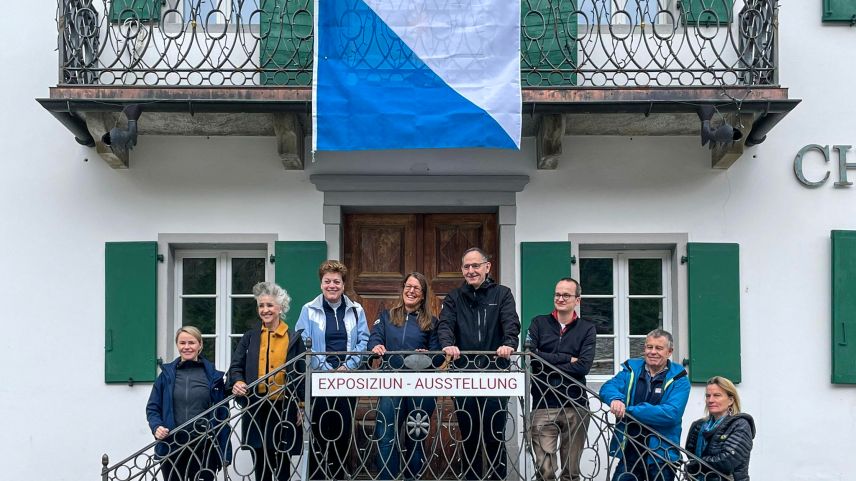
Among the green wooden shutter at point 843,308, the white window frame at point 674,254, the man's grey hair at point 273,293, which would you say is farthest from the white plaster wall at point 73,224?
the green wooden shutter at point 843,308

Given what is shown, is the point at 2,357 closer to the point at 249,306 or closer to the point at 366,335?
the point at 249,306

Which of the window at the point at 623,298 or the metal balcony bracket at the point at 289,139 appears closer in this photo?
the metal balcony bracket at the point at 289,139

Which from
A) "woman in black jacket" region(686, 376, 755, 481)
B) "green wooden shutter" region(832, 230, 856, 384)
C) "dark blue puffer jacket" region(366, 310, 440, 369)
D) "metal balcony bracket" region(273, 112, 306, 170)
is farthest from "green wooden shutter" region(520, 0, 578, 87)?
"woman in black jacket" region(686, 376, 755, 481)

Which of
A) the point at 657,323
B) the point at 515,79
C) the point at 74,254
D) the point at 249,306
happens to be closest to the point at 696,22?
the point at 515,79

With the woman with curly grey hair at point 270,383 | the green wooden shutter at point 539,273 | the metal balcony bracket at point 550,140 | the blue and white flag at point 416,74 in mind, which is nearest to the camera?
the woman with curly grey hair at point 270,383

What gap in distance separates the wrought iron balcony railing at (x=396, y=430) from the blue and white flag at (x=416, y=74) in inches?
67.3

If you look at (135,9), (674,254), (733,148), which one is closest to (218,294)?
(135,9)

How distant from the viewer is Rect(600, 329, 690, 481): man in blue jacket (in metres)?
7.11

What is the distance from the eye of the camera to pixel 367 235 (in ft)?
30.7

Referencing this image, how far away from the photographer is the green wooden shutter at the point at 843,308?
345 inches

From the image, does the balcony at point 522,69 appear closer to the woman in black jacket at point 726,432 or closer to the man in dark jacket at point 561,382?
the man in dark jacket at point 561,382

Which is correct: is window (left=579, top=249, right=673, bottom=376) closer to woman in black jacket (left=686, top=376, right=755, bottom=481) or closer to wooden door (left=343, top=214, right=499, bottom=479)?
wooden door (left=343, top=214, right=499, bottom=479)

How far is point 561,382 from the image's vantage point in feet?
24.0

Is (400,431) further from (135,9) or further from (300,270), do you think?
(135,9)
